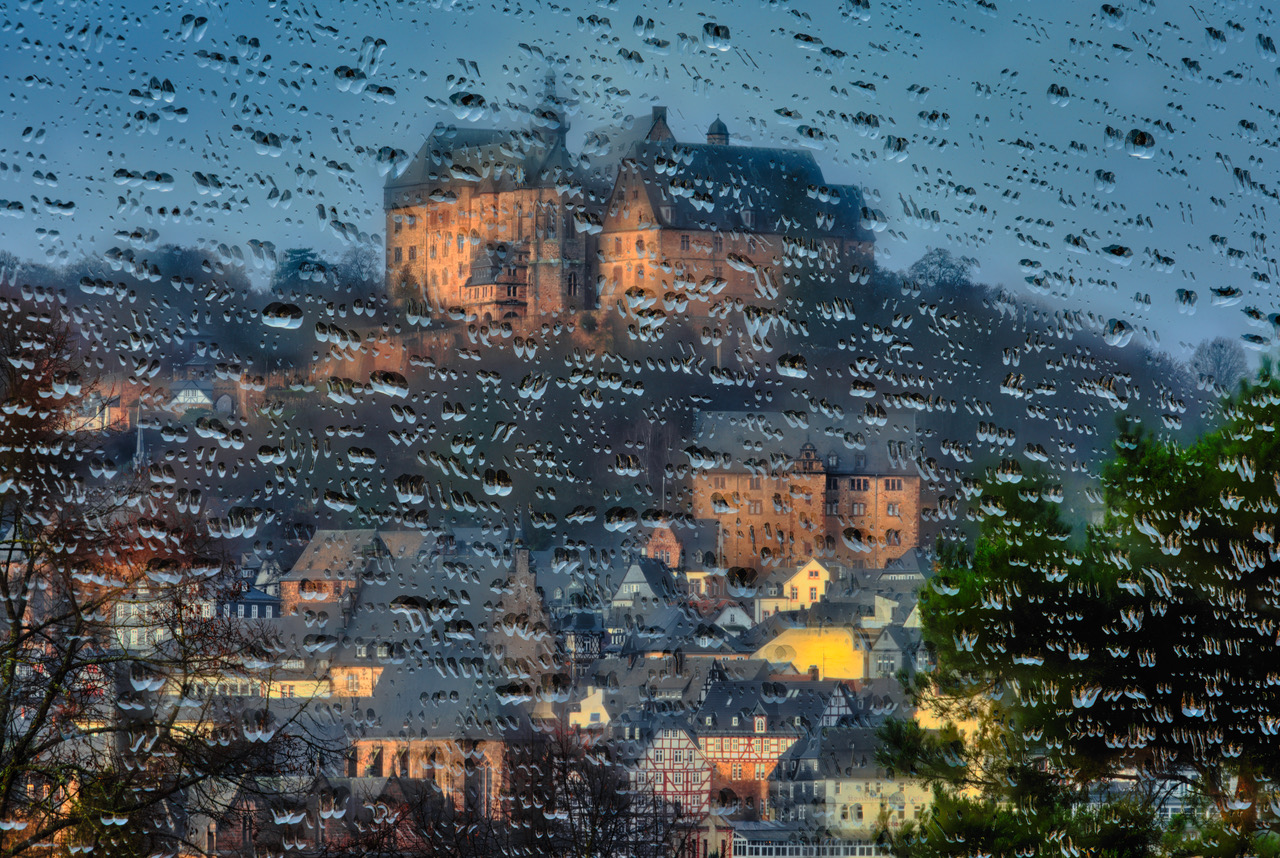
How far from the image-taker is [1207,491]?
20266 millimetres

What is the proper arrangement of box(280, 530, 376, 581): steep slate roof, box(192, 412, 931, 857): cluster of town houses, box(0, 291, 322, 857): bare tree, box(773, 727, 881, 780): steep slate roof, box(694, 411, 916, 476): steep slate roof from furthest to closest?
box(694, 411, 916, 476): steep slate roof, box(280, 530, 376, 581): steep slate roof, box(773, 727, 881, 780): steep slate roof, box(192, 412, 931, 857): cluster of town houses, box(0, 291, 322, 857): bare tree

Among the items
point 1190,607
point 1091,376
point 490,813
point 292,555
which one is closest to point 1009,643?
point 1190,607

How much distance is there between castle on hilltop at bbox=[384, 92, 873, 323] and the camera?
7675cm

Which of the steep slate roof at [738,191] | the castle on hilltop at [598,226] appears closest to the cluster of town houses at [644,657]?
the castle on hilltop at [598,226]

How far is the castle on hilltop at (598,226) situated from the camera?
7675 centimetres

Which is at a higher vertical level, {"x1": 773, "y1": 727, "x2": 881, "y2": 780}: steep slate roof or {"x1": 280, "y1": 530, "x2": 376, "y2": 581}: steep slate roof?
{"x1": 280, "y1": 530, "x2": 376, "y2": 581}: steep slate roof

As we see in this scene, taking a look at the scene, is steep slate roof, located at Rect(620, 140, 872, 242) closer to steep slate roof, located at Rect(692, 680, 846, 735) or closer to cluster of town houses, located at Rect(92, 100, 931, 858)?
cluster of town houses, located at Rect(92, 100, 931, 858)

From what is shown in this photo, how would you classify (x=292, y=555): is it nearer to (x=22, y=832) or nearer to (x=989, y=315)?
(x=989, y=315)

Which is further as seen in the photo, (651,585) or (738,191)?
(738,191)

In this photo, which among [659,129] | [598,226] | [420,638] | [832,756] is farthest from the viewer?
[659,129]

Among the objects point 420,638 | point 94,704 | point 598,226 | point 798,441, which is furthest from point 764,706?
point 94,704

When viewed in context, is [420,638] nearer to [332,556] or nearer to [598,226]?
[332,556]

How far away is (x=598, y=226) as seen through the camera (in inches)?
3150

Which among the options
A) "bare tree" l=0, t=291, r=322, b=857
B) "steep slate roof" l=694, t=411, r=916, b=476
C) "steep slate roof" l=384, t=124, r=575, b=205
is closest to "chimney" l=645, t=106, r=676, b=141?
"steep slate roof" l=384, t=124, r=575, b=205
